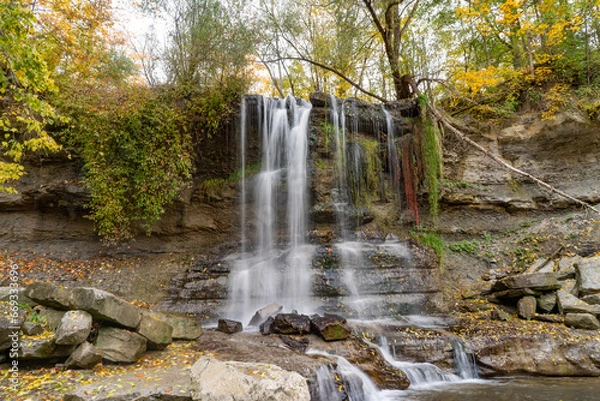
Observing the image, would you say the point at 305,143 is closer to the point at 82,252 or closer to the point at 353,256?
the point at 353,256

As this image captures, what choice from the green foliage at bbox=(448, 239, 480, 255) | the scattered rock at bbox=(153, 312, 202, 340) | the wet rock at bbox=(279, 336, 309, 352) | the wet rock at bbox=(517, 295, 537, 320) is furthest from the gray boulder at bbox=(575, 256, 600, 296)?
the scattered rock at bbox=(153, 312, 202, 340)

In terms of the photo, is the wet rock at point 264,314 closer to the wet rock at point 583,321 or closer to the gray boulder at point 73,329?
the gray boulder at point 73,329

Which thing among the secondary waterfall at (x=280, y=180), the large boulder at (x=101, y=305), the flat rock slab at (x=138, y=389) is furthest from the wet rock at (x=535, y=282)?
the large boulder at (x=101, y=305)

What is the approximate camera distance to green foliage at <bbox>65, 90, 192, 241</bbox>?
914 centimetres

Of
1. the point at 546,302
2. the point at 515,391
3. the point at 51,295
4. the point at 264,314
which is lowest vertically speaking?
→ the point at 515,391

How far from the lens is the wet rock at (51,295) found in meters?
4.61

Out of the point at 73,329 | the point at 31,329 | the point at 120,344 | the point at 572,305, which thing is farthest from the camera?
the point at 572,305

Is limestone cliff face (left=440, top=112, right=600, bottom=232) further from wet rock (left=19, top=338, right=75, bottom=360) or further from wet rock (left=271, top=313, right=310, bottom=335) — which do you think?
wet rock (left=19, top=338, right=75, bottom=360)

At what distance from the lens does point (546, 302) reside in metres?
7.07

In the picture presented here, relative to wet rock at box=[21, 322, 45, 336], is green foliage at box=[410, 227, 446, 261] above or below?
above

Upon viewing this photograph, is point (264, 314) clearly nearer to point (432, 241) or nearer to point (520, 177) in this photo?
point (432, 241)

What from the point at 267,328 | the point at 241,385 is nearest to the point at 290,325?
the point at 267,328

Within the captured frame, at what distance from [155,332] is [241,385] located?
231 centimetres

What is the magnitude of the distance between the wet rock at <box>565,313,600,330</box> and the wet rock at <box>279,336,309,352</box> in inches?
204
